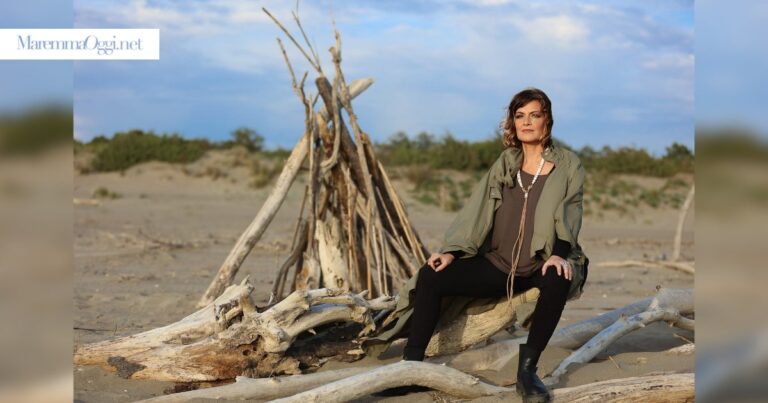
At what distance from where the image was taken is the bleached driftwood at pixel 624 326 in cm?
401

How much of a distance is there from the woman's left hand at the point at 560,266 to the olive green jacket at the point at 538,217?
0.07m

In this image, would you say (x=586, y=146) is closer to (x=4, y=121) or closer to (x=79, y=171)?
(x=79, y=171)

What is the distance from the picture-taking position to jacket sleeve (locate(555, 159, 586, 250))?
346 cm

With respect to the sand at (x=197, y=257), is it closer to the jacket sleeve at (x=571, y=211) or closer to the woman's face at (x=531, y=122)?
the jacket sleeve at (x=571, y=211)

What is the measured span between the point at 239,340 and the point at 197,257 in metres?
5.67

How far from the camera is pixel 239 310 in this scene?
391cm

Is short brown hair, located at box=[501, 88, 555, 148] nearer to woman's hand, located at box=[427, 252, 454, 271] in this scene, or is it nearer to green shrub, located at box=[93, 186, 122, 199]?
woman's hand, located at box=[427, 252, 454, 271]

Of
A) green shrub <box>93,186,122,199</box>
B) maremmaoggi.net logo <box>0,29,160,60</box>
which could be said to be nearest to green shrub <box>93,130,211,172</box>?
green shrub <box>93,186,122,199</box>

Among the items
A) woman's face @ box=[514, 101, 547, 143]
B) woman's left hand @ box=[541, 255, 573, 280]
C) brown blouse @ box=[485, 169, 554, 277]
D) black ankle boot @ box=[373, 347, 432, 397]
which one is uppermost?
woman's face @ box=[514, 101, 547, 143]

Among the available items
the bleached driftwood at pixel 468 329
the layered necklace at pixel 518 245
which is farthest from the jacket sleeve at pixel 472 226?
the bleached driftwood at pixel 468 329

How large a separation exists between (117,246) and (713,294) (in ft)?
27.6

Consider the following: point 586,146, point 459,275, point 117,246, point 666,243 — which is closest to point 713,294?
point 459,275

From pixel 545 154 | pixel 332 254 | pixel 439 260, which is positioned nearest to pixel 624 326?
pixel 545 154

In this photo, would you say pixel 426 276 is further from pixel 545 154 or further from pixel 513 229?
pixel 545 154
